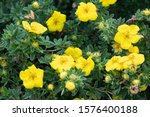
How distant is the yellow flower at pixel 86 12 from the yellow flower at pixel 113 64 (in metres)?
0.37

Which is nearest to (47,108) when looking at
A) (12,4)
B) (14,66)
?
(14,66)

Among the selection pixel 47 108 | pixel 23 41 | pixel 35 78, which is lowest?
pixel 47 108

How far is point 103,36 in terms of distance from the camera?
308 centimetres

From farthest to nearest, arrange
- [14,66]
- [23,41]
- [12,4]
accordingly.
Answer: [12,4], [14,66], [23,41]

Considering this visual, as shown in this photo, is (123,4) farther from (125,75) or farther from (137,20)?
(125,75)

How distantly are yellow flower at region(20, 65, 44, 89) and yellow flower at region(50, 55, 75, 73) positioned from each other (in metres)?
0.10

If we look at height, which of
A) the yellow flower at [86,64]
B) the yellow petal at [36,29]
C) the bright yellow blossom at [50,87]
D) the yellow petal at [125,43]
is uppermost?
the yellow petal at [36,29]

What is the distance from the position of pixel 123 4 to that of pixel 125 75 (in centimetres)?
125

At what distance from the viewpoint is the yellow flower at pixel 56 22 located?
10.6 feet

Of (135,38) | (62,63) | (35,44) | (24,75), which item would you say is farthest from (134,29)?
(24,75)

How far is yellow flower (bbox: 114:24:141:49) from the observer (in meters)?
3.01

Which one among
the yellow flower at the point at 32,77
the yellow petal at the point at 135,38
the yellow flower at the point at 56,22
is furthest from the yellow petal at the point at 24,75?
the yellow petal at the point at 135,38

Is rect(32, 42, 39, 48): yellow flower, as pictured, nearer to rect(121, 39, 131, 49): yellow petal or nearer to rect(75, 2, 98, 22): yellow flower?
rect(75, 2, 98, 22): yellow flower

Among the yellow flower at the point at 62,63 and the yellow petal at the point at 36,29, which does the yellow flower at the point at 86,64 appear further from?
the yellow petal at the point at 36,29
